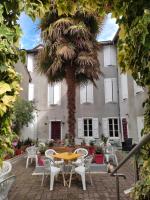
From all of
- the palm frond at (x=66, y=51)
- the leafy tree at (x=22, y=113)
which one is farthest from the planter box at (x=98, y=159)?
the leafy tree at (x=22, y=113)

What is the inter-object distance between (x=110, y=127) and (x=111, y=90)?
3.34m

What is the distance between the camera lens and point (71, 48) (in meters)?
11.6

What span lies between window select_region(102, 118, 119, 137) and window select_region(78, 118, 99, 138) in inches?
28.0

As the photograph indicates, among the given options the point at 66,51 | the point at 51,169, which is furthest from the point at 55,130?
the point at 51,169

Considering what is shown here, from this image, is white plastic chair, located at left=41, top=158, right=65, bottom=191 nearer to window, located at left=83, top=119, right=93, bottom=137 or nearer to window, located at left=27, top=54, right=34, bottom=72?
window, located at left=83, top=119, right=93, bottom=137

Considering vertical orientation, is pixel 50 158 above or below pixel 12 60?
below

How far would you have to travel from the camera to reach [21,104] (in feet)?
47.0

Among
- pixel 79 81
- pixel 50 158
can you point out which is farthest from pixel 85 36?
pixel 50 158

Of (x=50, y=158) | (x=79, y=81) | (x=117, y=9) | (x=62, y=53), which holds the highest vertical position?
(x=62, y=53)

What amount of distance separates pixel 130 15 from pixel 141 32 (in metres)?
0.48

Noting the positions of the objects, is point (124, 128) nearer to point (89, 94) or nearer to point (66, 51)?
point (89, 94)

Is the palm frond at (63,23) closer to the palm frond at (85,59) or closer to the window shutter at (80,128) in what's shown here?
the palm frond at (85,59)

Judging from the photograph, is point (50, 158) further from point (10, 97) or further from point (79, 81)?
point (79, 81)

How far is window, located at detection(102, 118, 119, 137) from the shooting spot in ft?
63.7
